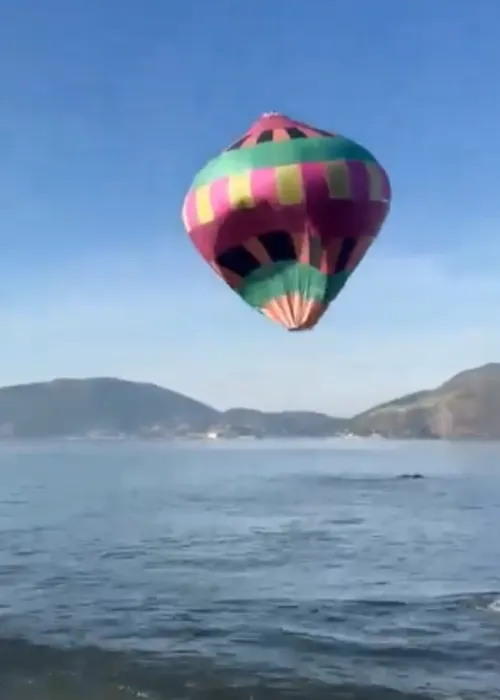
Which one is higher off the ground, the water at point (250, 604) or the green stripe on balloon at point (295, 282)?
the green stripe on balloon at point (295, 282)

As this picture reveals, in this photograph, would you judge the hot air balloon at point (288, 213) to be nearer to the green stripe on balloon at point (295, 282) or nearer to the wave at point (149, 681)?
the green stripe on balloon at point (295, 282)

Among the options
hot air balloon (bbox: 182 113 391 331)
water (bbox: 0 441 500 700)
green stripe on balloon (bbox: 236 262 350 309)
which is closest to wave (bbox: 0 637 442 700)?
water (bbox: 0 441 500 700)

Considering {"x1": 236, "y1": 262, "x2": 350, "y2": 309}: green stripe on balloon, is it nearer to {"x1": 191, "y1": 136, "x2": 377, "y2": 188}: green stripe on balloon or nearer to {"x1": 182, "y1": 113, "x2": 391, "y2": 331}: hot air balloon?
{"x1": 182, "y1": 113, "x2": 391, "y2": 331}: hot air balloon

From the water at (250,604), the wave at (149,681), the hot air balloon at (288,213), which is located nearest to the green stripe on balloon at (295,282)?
the hot air balloon at (288,213)

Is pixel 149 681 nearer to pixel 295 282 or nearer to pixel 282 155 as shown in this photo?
pixel 295 282

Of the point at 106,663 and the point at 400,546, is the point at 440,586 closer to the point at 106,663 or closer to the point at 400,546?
the point at 400,546

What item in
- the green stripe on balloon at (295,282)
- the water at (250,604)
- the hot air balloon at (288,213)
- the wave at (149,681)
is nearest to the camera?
the wave at (149,681)

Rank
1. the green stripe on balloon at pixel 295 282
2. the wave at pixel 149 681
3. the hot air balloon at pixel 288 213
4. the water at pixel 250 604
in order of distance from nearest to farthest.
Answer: the wave at pixel 149 681
the hot air balloon at pixel 288 213
the water at pixel 250 604
the green stripe on balloon at pixel 295 282

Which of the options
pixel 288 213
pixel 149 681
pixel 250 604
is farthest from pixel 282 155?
pixel 250 604
